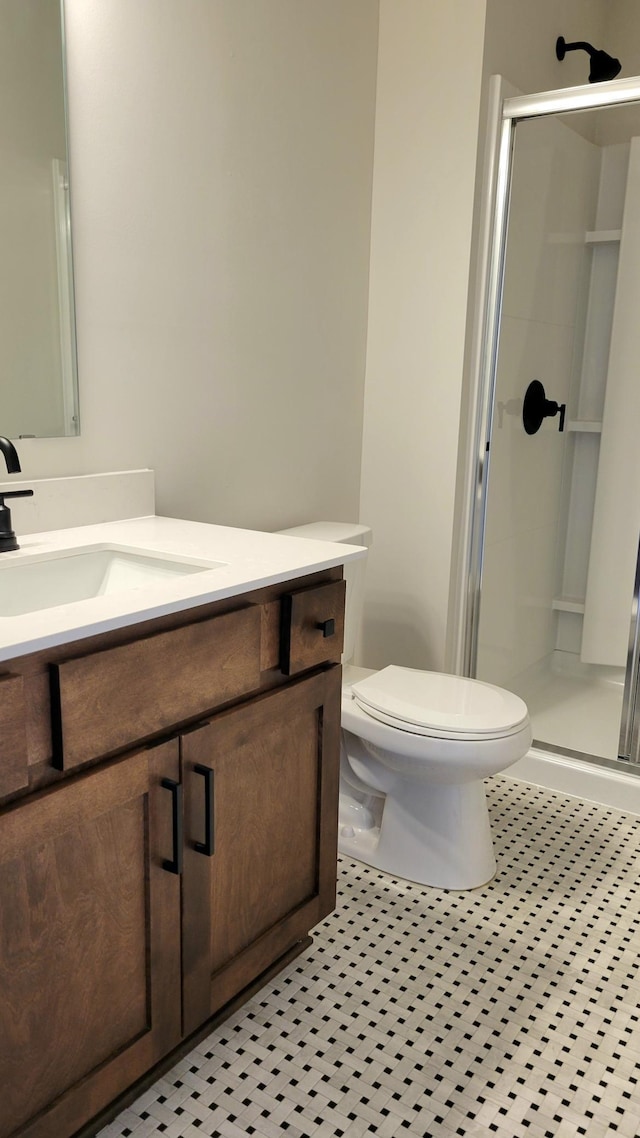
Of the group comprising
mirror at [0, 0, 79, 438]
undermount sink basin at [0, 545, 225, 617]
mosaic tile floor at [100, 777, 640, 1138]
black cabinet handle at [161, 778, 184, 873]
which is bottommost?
mosaic tile floor at [100, 777, 640, 1138]

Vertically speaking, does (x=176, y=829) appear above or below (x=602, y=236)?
below

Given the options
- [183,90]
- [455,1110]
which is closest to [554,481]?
[183,90]

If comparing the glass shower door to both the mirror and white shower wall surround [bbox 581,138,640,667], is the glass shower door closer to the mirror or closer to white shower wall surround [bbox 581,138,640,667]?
white shower wall surround [bbox 581,138,640,667]

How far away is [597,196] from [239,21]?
4.20 ft

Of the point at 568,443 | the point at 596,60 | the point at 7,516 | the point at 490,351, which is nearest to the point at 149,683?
the point at 7,516

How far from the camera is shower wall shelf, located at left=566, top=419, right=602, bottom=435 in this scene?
9.60 ft

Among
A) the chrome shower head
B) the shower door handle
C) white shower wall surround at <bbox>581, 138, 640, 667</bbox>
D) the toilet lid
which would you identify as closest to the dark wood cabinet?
the toilet lid

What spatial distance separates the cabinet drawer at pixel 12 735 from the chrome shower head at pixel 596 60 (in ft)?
8.38

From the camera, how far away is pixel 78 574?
1573 millimetres

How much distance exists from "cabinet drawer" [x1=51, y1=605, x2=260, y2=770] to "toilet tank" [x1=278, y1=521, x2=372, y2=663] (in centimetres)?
84

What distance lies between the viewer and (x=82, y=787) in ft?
3.75

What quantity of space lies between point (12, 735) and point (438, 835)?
1.27 meters

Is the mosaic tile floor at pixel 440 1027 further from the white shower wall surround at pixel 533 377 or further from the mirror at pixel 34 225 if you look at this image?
the mirror at pixel 34 225

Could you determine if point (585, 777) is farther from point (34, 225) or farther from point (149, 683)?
point (34, 225)
